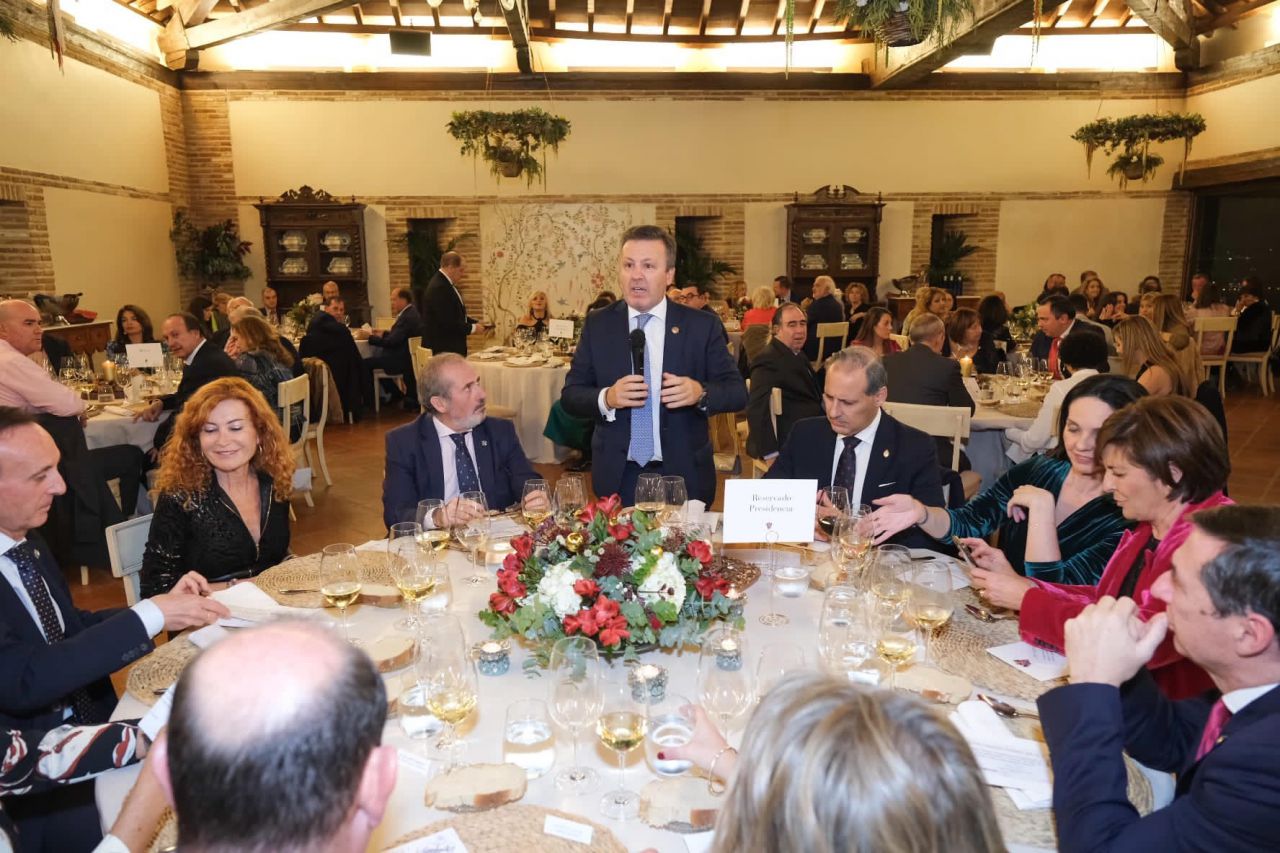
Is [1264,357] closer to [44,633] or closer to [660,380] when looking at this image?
[660,380]

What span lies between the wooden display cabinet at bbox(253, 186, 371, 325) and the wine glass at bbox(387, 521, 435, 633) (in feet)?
35.7

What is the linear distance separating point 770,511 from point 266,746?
1592 mm

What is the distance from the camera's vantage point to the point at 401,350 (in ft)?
32.8

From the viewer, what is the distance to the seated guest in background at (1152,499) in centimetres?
193

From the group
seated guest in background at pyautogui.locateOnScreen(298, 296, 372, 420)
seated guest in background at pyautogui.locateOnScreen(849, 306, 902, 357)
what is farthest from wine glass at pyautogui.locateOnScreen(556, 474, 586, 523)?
seated guest in background at pyautogui.locateOnScreen(298, 296, 372, 420)

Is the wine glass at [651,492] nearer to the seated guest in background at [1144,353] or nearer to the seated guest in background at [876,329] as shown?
the seated guest in background at [1144,353]

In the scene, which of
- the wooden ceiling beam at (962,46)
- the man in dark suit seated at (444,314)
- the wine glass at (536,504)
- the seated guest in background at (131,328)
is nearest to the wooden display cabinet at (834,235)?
the wooden ceiling beam at (962,46)

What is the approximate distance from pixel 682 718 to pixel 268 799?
Answer: 86cm

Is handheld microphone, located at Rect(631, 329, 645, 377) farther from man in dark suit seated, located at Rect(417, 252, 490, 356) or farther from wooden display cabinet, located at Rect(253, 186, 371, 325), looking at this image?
wooden display cabinet, located at Rect(253, 186, 371, 325)

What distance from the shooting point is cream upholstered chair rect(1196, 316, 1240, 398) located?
31.2 ft

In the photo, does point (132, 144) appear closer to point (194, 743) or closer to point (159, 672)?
point (159, 672)

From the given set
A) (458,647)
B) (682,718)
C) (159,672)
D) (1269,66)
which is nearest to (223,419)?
(159,672)

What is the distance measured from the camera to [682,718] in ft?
5.08

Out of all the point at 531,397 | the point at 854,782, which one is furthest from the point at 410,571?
the point at 531,397
